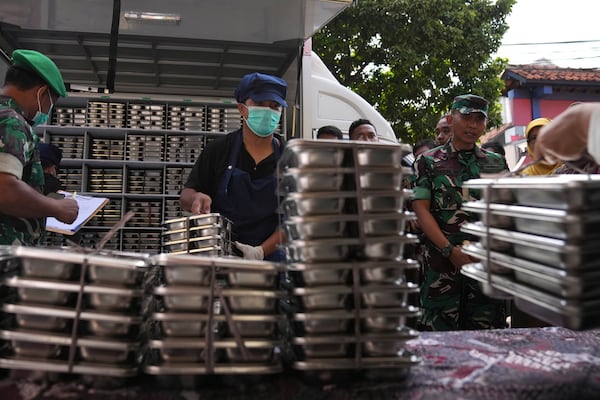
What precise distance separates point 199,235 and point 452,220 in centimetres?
161

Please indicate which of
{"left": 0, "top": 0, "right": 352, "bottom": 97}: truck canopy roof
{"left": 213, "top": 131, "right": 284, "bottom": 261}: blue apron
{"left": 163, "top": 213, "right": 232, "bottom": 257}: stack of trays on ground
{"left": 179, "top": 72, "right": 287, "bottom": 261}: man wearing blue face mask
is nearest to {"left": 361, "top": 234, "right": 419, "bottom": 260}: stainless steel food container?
{"left": 163, "top": 213, "right": 232, "bottom": 257}: stack of trays on ground

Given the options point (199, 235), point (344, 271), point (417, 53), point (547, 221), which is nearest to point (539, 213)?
point (547, 221)

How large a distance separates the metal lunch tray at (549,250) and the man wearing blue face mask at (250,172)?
1.24 m

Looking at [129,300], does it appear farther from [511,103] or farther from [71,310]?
[511,103]

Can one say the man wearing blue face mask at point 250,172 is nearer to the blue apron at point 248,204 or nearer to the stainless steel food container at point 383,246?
the blue apron at point 248,204

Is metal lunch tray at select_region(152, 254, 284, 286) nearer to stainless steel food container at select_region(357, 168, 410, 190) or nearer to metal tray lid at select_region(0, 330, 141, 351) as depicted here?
metal tray lid at select_region(0, 330, 141, 351)

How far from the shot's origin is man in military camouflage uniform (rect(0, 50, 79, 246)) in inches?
69.5

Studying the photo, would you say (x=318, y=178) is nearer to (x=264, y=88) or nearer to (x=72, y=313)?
(x=72, y=313)

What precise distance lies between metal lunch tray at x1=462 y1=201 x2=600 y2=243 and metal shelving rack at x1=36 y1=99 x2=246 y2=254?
497 centimetres

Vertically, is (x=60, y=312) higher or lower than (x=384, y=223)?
lower

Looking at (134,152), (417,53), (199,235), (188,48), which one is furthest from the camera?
(417,53)

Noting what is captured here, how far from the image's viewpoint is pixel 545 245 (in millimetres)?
1008

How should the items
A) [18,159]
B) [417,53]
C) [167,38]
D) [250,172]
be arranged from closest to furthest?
[18,159]
[250,172]
[167,38]
[417,53]

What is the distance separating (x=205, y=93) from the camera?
6.27 m
